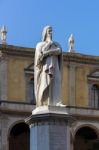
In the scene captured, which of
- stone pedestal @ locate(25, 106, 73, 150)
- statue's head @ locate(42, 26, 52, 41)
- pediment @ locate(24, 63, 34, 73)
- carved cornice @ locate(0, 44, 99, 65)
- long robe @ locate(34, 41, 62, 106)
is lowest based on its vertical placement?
stone pedestal @ locate(25, 106, 73, 150)

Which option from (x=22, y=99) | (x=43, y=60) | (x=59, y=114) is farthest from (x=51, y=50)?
(x=22, y=99)

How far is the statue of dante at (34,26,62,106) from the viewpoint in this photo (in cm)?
1518

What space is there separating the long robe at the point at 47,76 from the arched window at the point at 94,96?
3088 centimetres

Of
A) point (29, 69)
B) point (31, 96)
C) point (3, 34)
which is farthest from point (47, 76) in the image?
point (3, 34)

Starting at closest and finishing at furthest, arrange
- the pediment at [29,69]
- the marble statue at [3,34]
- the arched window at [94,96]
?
the marble statue at [3,34] → the pediment at [29,69] → the arched window at [94,96]

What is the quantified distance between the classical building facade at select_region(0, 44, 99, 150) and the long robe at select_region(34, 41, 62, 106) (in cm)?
2741

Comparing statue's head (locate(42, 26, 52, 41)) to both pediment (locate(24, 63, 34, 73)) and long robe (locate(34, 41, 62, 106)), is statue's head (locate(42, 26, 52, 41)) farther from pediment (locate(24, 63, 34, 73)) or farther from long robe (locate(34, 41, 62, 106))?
pediment (locate(24, 63, 34, 73))

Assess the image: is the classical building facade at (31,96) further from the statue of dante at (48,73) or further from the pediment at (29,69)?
the statue of dante at (48,73)

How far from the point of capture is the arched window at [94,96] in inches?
1824

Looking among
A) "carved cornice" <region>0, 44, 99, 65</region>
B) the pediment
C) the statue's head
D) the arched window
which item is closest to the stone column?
"carved cornice" <region>0, 44, 99, 65</region>

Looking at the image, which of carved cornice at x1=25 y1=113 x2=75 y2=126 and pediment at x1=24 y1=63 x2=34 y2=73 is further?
pediment at x1=24 y1=63 x2=34 y2=73

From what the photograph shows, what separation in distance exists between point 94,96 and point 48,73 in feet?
104

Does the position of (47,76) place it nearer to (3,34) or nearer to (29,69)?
(29,69)

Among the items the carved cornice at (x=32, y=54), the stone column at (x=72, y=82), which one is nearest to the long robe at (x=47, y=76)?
the carved cornice at (x=32, y=54)
